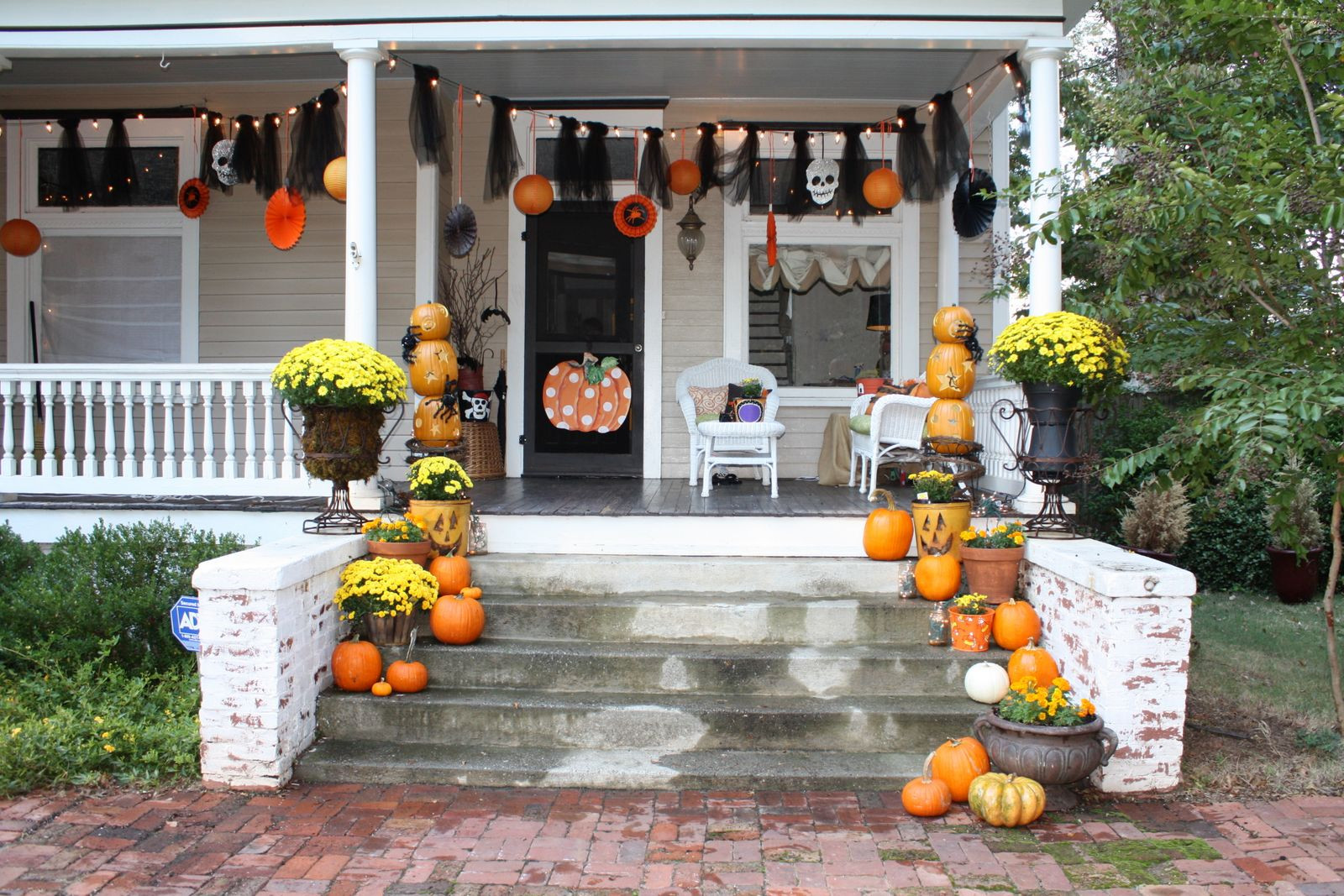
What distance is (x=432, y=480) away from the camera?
187 inches

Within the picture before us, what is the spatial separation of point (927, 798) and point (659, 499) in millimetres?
2710

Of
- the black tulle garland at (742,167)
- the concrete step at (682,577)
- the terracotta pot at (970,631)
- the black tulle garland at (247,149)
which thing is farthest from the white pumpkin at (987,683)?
the black tulle garland at (247,149)

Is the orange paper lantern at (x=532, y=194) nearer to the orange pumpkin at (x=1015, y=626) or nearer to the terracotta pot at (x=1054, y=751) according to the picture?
the orange pumpkin at (x=1015, y=626)

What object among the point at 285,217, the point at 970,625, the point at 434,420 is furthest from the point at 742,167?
the point at 970,625

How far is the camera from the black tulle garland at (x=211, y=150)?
281 inches

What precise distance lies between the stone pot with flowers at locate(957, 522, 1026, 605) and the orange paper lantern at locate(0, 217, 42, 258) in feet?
22.2

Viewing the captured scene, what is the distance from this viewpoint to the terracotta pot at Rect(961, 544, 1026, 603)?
448cm

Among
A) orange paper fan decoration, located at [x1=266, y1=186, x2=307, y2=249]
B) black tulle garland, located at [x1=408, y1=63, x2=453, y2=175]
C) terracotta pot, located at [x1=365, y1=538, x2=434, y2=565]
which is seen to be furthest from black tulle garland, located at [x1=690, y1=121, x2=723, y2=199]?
terracotta pot, located at [x1=365, y1=538, x2=434, y2=565]

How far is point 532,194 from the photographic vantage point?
6.82 m

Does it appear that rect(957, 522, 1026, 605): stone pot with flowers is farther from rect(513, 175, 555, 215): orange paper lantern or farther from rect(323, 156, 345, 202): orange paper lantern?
rect(323, 156, 345, 202): orange paper lantern

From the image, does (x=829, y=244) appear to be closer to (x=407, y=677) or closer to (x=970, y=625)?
(x=970, y=625)

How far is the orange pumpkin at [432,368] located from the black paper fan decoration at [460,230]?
1167 millimetres

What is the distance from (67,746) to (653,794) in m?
2.14

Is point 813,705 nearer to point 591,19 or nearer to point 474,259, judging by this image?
point 591,19
